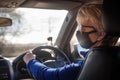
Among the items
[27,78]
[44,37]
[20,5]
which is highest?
[20,5]

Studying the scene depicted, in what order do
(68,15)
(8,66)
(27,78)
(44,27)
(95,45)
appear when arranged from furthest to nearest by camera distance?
(68,15), (44,27), (27,78), (8,66), (95,45)

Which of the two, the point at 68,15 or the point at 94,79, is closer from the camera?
the point at 94,79

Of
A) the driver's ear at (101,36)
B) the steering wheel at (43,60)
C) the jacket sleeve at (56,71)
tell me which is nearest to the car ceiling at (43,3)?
the steering wheel at (43,60)

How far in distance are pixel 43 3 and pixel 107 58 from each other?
2133mm

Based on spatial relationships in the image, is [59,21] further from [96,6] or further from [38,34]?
[96,6]

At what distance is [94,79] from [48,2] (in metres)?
2.17

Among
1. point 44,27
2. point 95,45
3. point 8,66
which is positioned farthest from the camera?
point 44,27

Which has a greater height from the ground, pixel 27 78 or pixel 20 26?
pixel 20 26

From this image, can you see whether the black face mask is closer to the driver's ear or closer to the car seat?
the driver's ear

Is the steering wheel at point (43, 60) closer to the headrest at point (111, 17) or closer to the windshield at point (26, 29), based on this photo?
the windshield at point (26, 29)

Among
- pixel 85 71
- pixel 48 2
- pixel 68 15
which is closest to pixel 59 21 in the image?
pixel 68 15

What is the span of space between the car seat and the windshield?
1.88 meters

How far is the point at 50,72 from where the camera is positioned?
3.42 m

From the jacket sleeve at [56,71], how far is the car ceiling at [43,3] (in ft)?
3.65
